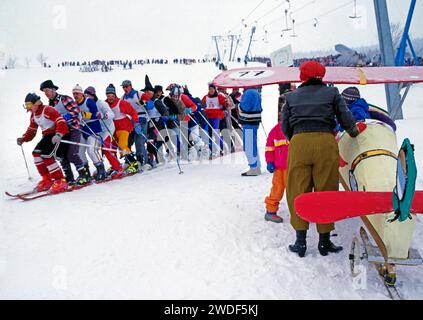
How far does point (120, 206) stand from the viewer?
5.28m

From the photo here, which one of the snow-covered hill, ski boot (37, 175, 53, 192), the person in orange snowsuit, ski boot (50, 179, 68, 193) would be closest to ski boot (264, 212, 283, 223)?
the person in orange snowsuit

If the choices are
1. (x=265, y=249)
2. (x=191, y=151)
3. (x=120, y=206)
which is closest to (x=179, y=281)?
(x=265, y=249)

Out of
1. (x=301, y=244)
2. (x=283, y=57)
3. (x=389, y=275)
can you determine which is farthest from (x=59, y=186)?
(x=389, y=275)

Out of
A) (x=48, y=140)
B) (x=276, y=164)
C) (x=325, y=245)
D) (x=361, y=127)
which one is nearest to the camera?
(x=325, y=245)

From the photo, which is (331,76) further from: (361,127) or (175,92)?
(175,92)

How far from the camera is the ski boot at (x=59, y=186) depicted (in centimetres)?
637

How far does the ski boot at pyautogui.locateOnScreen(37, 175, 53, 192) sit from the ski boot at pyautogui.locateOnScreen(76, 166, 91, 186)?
1.64 ft

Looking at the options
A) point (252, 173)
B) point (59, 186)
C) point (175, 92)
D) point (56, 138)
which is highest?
point (175, 92)

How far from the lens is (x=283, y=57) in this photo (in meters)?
6.91

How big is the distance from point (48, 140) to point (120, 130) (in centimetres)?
151

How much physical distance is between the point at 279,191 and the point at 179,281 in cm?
182

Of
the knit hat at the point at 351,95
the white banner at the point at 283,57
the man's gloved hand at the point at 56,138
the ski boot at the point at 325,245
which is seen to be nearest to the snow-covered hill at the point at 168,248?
the ski boot at the point at 325,245

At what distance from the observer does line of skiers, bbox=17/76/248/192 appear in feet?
21.2
